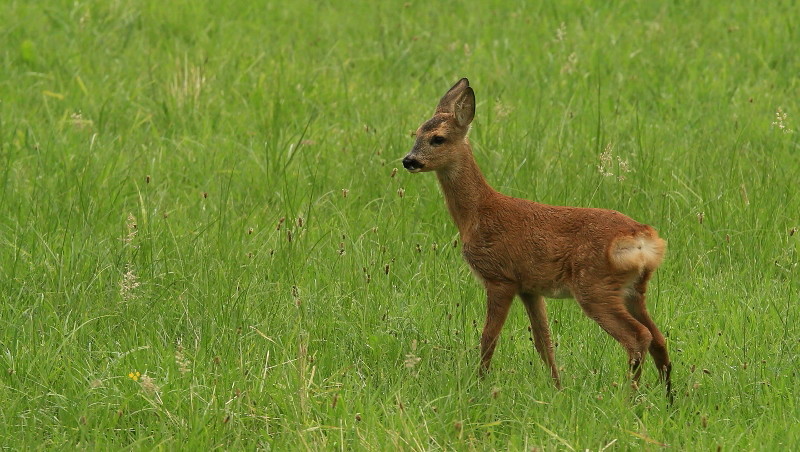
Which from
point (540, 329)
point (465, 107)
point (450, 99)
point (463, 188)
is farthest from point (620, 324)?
point (450, 99)

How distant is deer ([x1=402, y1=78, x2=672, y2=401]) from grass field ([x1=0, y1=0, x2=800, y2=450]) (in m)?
0.20

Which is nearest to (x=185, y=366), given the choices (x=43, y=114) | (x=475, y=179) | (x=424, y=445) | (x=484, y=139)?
(x=424, y=445)

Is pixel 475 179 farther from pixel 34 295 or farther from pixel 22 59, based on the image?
pixel 22 59

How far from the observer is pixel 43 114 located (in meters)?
8.54

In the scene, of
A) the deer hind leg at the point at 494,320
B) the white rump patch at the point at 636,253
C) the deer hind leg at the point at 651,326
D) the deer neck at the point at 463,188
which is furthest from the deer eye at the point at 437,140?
the deer hind leg at the point at 651,326

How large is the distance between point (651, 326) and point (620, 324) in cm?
25

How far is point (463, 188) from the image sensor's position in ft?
18.0

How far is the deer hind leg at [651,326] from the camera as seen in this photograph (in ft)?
16.3

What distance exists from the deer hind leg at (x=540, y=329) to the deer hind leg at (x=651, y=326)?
1.19 ft

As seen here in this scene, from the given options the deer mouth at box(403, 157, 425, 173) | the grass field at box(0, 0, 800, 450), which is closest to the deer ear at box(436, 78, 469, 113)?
the deer mouth at box(403, 157, 425, 173)

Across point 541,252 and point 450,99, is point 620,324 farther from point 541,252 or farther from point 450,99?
point 450,99

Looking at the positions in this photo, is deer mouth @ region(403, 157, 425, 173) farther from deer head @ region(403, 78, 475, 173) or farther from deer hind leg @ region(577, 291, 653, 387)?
deer hind leg @ region(577, 291, 653, 387)

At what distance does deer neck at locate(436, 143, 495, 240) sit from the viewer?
5.46 metres

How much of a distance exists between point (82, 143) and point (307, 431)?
416 cm
